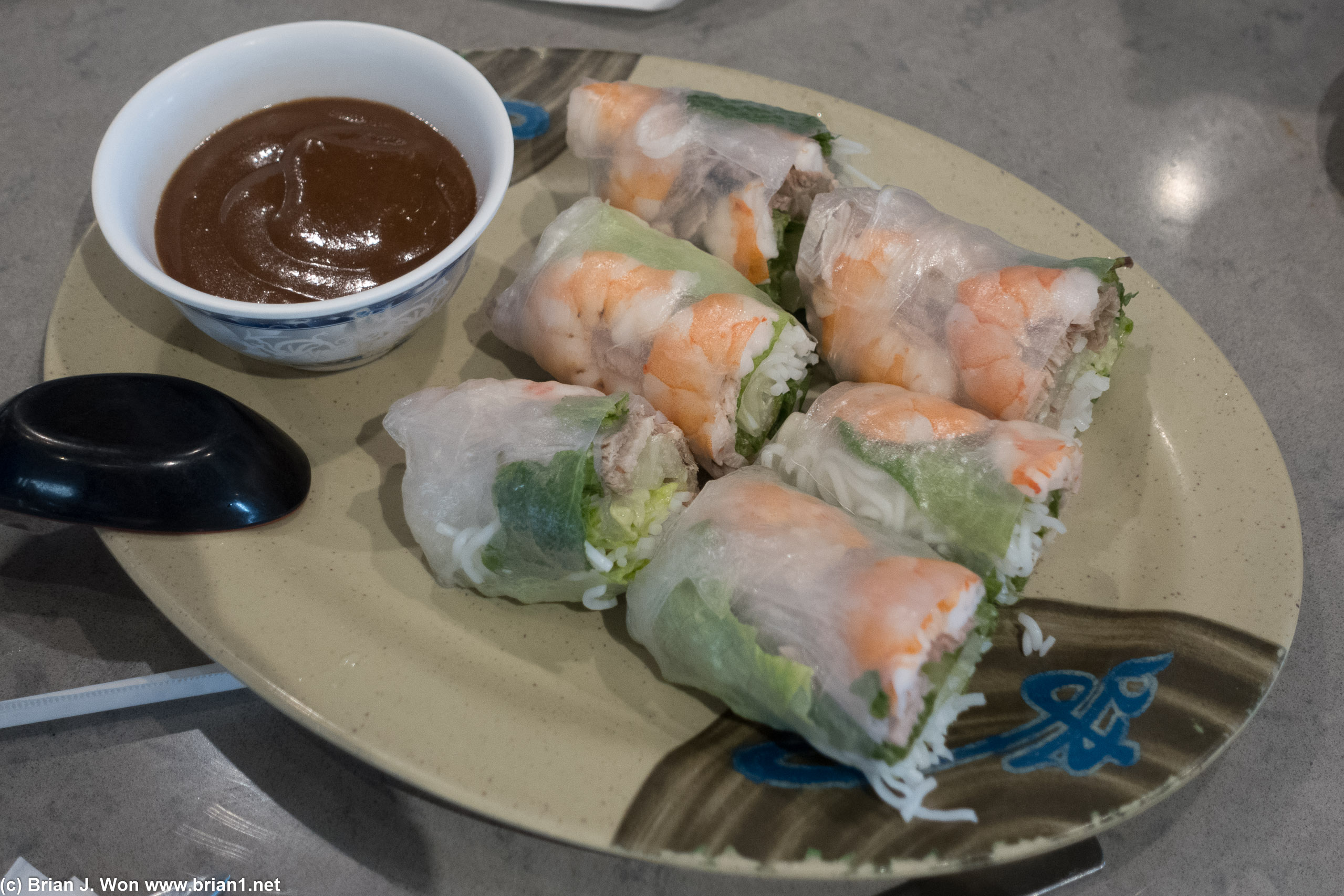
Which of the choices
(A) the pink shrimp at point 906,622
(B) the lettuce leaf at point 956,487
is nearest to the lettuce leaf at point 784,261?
(B) the lettuce leaf at point 956,487

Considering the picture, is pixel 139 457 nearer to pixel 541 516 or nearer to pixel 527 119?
pixel 541 516

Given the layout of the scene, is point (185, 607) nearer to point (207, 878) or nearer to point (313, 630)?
point (313, 630)

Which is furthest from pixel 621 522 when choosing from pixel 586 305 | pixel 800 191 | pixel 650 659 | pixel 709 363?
pixel 800 191

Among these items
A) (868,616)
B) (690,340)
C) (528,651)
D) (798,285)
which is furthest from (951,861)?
(798,285)

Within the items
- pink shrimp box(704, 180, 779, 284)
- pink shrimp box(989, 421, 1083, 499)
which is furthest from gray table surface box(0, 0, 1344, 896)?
pink shrimp box(704, 180, 779, 284)

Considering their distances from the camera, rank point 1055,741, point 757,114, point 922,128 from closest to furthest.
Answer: point 1055,741, point 757,114, point 922,128

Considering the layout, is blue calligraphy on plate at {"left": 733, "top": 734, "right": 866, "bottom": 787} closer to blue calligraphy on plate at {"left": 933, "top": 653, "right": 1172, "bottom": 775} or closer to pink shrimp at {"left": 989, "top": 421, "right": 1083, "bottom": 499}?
blue calligraphy on plate at {"left": 933, "top": 653, "right": 1172, "bottom": 775}
